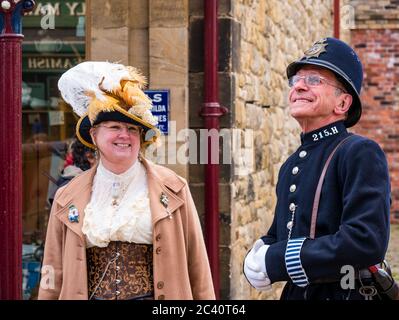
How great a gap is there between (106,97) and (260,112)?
4025 millimetres

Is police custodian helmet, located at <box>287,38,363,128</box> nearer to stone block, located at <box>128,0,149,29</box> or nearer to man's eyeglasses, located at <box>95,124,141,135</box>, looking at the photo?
man's eyeglasses, located at <box>95,124,141,135</box>

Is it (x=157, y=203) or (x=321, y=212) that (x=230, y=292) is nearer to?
(x=157, y=203)

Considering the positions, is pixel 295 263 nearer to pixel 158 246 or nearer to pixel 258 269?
pixel 258 269

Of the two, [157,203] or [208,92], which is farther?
[208,92]

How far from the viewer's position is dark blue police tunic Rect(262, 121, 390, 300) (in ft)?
10.6

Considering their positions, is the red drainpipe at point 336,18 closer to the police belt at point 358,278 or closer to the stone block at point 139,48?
the stone block at point 139,48

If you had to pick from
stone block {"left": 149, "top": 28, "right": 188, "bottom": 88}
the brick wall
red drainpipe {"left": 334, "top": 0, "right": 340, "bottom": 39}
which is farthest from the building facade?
the brick wall

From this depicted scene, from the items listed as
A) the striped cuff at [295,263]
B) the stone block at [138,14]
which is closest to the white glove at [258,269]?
the striped cuff at [295,263]

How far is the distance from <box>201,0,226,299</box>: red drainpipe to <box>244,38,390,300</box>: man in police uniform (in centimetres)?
274

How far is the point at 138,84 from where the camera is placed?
13.5 feet

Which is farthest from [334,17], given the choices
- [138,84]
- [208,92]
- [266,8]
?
[138,84]

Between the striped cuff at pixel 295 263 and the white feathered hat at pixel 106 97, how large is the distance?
0.90m

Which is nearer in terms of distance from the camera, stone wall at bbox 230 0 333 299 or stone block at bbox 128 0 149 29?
stone block at bbox 128 0 149 29

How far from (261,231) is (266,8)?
1839 millimetres
